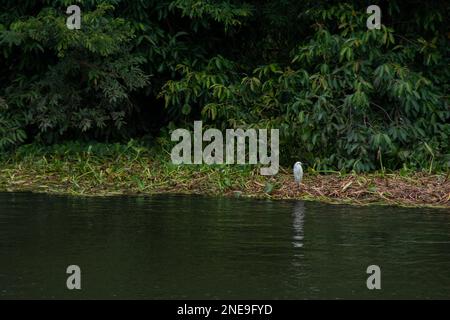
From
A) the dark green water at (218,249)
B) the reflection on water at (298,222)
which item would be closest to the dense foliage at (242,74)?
the reflection on water at (298,222)

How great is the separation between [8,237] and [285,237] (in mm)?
2812

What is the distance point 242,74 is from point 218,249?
8765 mm

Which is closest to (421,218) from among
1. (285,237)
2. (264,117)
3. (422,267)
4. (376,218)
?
(376,218)

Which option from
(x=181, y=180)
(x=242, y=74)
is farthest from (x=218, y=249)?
(x=242, y=74)

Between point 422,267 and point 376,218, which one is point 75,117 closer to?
point 376,218

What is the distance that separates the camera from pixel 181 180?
1429 centimetres

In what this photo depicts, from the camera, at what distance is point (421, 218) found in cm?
1116

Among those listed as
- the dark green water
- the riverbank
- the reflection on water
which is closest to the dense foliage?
the riverbank

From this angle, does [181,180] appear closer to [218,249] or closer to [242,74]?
[242,74]

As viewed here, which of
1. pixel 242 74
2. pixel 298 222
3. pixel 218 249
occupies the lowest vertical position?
pixel 218 249

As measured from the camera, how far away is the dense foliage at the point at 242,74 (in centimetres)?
A: 1490

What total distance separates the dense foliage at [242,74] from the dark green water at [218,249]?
295 cm

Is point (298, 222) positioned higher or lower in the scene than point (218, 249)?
higher
